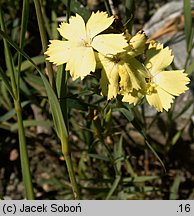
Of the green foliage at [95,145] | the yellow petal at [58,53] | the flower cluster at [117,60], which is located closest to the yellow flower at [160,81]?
the flower cluster at [117,60]

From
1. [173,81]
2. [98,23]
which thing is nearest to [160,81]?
[173,81]

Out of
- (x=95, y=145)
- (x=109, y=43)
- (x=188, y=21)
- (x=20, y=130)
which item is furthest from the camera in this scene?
(x=95, y=145)

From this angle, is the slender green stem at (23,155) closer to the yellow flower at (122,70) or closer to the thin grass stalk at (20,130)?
the thin grass stalk at (20,130)

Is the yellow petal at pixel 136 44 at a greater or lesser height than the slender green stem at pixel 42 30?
lesser

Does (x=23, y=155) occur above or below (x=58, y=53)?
below

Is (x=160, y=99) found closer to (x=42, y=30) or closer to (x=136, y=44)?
(x=136, y=44)

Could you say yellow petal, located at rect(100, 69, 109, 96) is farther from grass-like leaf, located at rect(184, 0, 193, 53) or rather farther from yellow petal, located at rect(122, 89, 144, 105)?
grass-like leaf, located at rect(184, 0, 193, 53)
